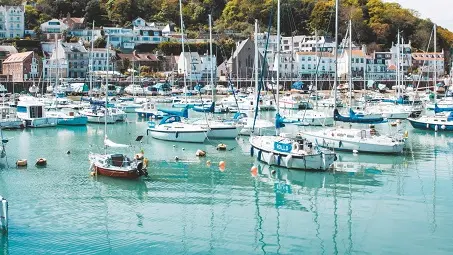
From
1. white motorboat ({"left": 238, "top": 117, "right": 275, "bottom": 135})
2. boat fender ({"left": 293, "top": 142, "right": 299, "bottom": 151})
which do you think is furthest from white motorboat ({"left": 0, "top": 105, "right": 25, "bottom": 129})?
boat fender ({"left": 293, "top": 142, "right": 299, "bottom": 151})

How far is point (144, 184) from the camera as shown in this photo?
25891 mm

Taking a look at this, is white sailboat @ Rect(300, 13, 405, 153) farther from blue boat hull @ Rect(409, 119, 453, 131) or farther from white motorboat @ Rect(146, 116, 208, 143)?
blue boat hull @ Rect(409, 119, 453, 131)

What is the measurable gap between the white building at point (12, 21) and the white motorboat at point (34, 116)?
56221 mm

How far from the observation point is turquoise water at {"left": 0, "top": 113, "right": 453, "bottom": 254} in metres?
18.3

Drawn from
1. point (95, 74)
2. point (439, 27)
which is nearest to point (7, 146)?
point (95, 74)

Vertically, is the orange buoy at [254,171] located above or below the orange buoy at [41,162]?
below

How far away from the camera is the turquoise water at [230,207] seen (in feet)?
60.2

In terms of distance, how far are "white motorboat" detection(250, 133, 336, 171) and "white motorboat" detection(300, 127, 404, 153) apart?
A: 445 centimetres

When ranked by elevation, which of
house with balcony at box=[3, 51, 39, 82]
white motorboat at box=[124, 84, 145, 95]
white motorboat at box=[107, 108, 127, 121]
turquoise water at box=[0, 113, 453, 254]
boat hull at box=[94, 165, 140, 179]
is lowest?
turquoise water at box=[0, 113, 453, 254]

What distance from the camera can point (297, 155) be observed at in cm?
2830

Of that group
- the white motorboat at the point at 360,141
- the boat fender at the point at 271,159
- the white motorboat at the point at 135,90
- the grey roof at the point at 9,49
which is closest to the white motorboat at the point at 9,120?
the white motorboat at the point at 360,141

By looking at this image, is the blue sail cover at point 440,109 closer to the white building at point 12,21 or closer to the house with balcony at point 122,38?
the house with balcony at point 122,38

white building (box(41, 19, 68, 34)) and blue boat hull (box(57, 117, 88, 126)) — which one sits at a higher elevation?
white building (box(41, 19, 68, 34))

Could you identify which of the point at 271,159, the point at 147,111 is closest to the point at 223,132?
the point at 271,159
